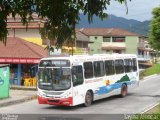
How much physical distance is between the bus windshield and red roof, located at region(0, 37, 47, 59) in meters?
12.6

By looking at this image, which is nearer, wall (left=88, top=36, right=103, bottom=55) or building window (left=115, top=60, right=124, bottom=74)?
building window (left=115, top=60, right=124, bottom=74)

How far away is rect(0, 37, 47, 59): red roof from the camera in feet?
118

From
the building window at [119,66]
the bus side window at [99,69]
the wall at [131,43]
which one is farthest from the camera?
the wall at [131,43]

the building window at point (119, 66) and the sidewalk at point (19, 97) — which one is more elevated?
the building window at point (119, 66)

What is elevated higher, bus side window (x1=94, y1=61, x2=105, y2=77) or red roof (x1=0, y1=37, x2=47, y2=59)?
red roof (x1=0, y1=37, x2=47, y2=59)

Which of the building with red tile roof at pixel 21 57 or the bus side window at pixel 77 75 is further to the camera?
the building with red tile roof at pixel 21 57

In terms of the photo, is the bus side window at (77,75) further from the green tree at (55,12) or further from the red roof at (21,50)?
the green tree at (55,12)

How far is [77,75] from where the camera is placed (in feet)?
74.4

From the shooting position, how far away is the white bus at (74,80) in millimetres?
22188

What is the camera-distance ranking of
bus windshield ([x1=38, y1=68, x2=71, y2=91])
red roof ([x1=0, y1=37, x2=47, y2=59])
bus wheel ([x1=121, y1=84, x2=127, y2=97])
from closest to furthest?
1. bus windshield ([x1=38, y1=68, x2=71, y2=91])
2. bus wheel ([x1=121, y1=84, x2=127, y2=97])
3. red roof ([x1=0, y1=37, x2=47, y2=59])

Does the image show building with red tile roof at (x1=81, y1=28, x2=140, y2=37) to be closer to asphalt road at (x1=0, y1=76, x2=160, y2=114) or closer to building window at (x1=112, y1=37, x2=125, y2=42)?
building window at (x1=112, y1=37, x2=125, y2=42)

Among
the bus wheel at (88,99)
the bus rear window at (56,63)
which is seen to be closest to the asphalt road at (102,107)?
the bus wheel at (88,99)

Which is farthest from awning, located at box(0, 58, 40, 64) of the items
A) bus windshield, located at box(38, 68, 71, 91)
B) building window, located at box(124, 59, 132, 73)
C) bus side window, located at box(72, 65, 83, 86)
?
bus side window, located at box(72, 65, 83, 86)

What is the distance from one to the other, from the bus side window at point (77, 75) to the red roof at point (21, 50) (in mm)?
12898
